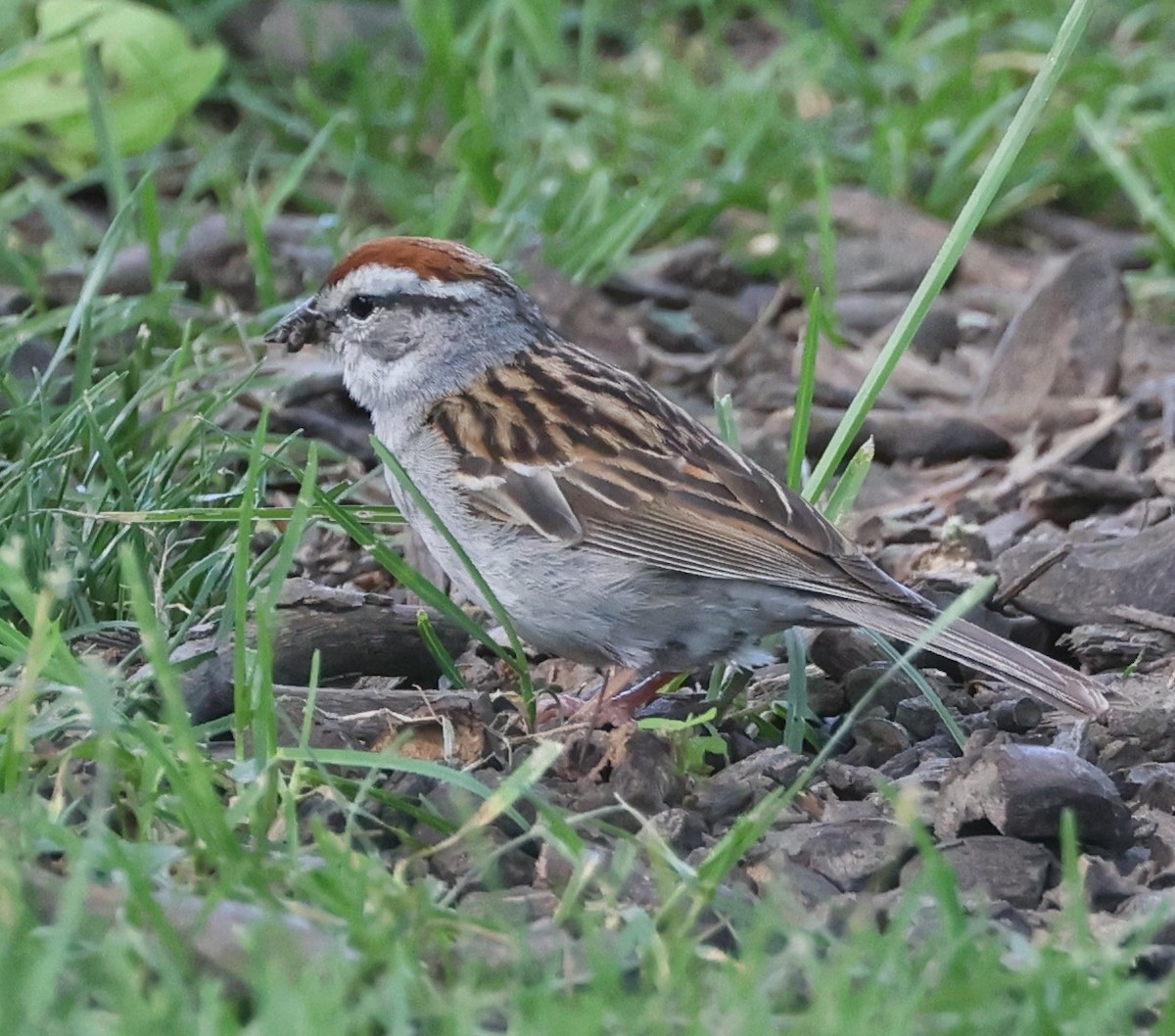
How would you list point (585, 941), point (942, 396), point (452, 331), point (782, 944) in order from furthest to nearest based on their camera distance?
point (942, 396) < point (452, 331) < point (782, 944) < point (585, 941)

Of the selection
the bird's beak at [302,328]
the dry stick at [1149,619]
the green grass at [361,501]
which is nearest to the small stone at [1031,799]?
the green grass at [361,501]

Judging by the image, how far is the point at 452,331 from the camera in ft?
15.0

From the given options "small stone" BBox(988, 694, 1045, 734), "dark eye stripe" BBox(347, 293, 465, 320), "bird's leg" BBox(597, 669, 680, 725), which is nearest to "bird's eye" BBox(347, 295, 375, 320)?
"dark eye stripe" BBox(347, 293, 465, 320)

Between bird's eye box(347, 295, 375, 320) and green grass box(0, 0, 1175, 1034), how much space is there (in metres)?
0.35

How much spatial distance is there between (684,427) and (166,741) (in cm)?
140

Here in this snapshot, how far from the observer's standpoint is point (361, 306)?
4641 millimetres

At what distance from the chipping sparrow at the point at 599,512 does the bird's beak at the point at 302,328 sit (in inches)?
5.5

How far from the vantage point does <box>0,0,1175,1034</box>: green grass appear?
2.54 meters

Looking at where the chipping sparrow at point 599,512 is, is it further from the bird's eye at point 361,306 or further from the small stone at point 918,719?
the small stone at point 918,719

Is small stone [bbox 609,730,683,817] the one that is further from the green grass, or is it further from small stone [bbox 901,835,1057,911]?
small stone [bbox 901,835,1057,911]

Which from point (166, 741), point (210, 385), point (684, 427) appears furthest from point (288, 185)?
point (166, 741)

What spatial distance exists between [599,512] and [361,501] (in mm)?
1180

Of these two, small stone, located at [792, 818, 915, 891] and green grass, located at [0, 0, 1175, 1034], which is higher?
green grass, located at [0, 0, 1175, 1034]

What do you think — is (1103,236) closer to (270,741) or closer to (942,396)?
(942,396)
